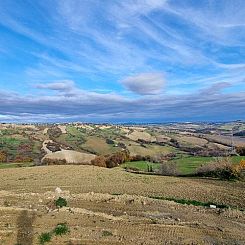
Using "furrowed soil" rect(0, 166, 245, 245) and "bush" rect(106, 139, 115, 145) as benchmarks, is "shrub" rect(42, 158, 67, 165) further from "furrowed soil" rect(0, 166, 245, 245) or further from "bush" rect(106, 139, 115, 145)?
"furrowed soil" rect(0, 166, 245, 245)

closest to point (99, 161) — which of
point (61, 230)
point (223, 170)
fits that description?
point (223, 170)

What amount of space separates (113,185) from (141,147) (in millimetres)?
66311

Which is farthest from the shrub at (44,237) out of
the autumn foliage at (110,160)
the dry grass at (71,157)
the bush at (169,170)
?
the dry grass at (71,157)

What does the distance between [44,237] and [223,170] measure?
34.9m

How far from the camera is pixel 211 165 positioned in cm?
5200

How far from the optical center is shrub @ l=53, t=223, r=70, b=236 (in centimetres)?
1669

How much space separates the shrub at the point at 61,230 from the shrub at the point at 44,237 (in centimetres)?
35

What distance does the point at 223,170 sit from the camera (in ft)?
156

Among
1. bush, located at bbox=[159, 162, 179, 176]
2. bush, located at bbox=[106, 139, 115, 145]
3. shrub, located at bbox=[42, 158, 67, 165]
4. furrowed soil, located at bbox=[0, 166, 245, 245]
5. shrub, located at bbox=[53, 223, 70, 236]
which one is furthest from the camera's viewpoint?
bush, located at bbox=[106, 139, 115, 145]

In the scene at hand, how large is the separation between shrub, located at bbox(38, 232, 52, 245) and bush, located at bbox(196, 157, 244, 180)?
106 feet

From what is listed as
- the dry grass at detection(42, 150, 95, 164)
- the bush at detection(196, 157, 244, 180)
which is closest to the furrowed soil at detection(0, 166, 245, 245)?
the bush at detection(196, 157, 244, 180)

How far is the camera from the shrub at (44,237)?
15618 mm

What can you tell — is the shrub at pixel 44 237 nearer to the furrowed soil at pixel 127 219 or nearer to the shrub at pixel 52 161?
the furrowed soil at pixel 127 219

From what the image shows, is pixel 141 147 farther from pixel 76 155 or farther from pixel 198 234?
pixel 198 234
